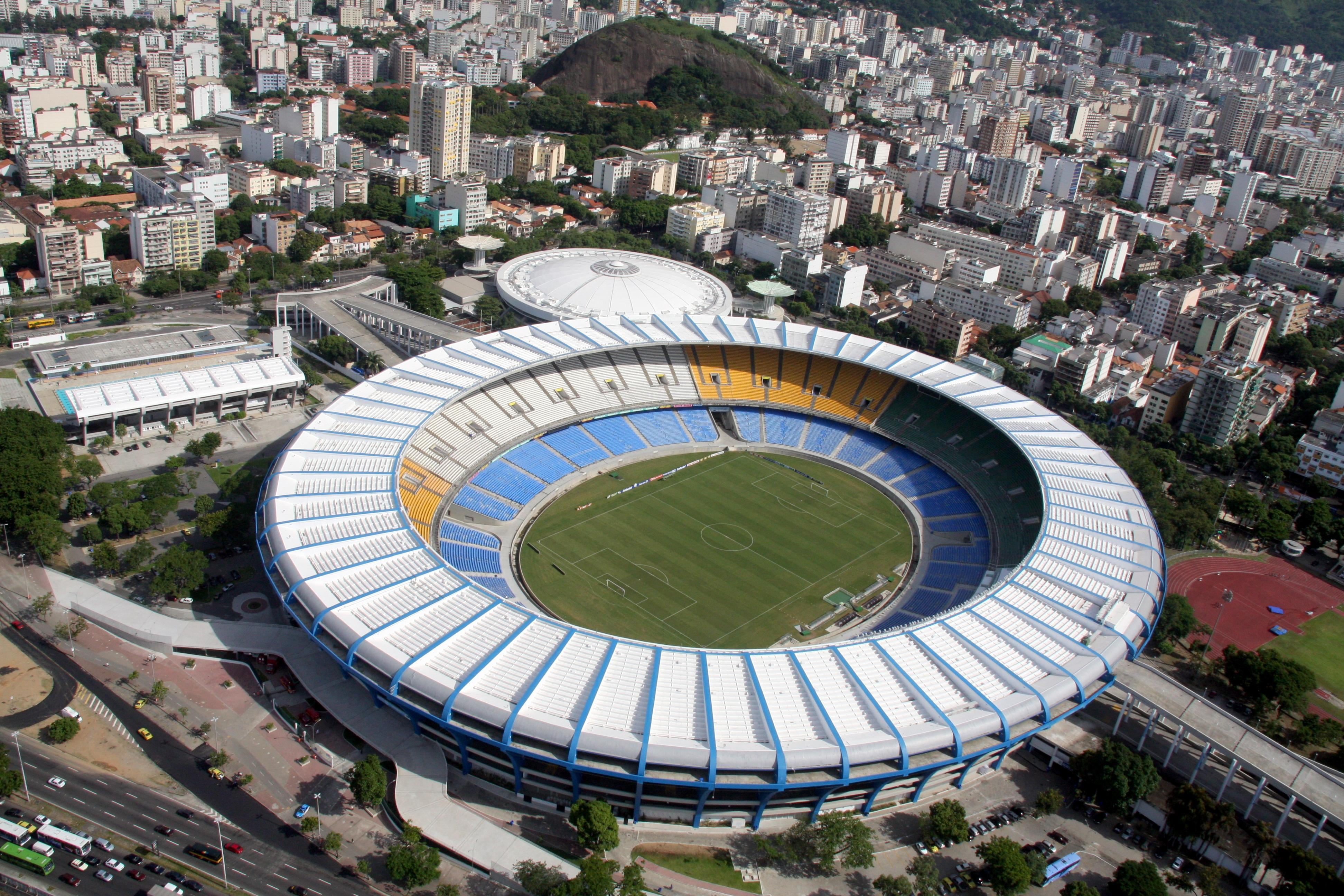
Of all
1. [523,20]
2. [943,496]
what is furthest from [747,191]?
[523,20]

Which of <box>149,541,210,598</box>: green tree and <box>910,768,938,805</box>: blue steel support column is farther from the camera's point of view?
<box>149,541,210,598</box>: green tree

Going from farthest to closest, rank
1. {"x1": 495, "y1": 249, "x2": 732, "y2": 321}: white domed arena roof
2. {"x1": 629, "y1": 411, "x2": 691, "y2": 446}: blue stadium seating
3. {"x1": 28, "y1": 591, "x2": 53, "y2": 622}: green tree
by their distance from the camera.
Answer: {"x1": 495, "y1": 249, "x2": 732, "y2": 321}: white domed arena roof < {"x1": 629, "y1": 411, "x2": 691, "y2": 446}: blue stadium seating < {"x1": 28, "y1": 591, "x2": 53, "y2": 622}: green tree

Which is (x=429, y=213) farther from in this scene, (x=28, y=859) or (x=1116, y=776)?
(x=1116, y=776)

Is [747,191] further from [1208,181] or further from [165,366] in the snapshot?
[1208,181]

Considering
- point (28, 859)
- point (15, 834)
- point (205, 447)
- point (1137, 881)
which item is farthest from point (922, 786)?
point (205, 447)

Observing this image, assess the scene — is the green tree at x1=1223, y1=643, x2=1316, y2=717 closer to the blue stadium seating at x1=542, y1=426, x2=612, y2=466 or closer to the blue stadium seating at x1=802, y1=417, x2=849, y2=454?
the blue stadium seating at x1=802, y1=417, x2=849, y2=454

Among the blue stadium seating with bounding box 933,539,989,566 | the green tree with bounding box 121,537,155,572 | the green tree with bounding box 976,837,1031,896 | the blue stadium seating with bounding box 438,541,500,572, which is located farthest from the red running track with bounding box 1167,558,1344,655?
the green tree with bounding box 121,537,155,572

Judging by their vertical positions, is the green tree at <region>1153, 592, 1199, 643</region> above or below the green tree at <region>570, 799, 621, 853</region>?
above
